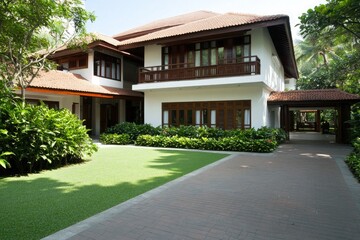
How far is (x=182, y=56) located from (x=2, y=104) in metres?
11.4

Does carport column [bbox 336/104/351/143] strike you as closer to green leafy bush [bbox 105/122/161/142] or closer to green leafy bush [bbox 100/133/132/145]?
green leafy bush [bbox 105/122/161/142]

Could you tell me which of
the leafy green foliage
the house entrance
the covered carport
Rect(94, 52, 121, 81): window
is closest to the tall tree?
Rect(94, 52, 121, 81): window

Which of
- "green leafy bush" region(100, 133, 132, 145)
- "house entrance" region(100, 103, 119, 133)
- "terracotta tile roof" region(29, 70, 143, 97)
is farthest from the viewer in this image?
"house entrance" region(100, 103, 119, 133)

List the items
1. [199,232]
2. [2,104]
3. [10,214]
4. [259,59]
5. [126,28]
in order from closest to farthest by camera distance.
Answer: [199,232]
[10,214]
[2,104]
[259,59]
[126,28]

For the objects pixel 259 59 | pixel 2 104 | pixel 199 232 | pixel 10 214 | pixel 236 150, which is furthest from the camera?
pixel 259 59

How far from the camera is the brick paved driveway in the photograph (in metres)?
3.67

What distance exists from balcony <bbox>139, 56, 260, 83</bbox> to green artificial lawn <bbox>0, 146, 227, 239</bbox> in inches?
242

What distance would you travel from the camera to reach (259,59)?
45.8 ft

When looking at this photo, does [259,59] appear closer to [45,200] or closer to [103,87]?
[103,87]

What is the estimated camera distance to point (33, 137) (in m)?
7.32

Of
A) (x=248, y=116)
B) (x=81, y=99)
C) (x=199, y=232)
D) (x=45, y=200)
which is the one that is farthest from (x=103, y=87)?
(x=199, y=232)

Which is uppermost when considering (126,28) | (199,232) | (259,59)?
(126,28)

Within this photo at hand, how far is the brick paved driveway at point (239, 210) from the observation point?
12.0 ft

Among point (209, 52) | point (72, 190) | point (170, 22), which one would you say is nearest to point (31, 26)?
point (72, 190)
